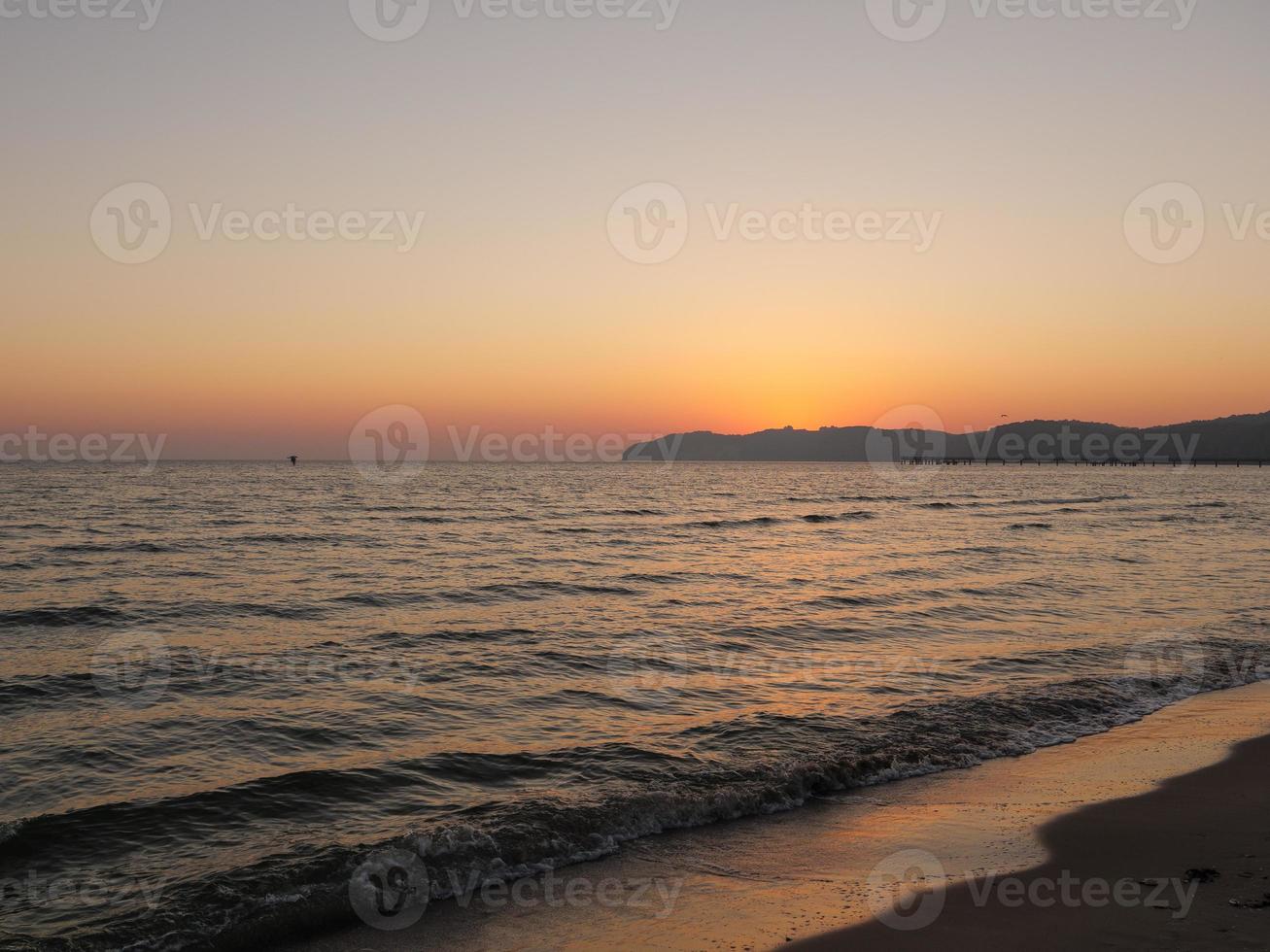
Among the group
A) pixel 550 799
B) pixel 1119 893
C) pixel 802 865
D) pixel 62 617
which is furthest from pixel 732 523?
pixel 1119 893

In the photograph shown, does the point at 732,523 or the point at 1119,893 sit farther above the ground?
the point at 1119,893

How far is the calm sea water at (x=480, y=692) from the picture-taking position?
9.02 m

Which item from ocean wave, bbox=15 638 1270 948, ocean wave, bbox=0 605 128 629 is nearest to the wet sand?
ocean wave, bbox=15 638 1270 948

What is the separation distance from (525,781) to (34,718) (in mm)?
7969

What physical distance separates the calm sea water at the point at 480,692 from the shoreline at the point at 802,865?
0.57 meters

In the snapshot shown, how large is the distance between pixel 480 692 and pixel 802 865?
7.78 m

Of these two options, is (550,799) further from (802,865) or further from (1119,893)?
(1119,893)

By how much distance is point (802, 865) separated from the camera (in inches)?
348

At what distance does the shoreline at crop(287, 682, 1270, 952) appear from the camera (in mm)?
7320

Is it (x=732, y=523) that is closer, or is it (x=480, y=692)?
(x=480, y=692)

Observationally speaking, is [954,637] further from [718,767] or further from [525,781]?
[525,781]

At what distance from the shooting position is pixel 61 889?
8062 mm

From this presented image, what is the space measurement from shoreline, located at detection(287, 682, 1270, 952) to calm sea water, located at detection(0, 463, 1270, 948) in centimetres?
57

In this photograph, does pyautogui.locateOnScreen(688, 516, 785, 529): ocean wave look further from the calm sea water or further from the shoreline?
the shoreline
